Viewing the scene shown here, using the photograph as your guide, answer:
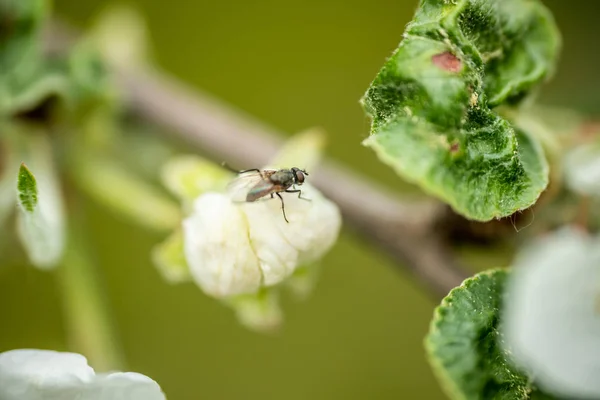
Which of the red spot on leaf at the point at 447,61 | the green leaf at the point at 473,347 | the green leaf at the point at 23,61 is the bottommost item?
the green leaf at the point at 473,347

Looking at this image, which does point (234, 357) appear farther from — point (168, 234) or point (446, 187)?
point (446, 187)

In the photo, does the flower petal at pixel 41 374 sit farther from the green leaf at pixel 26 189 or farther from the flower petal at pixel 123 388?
the green leaf at pixel 26 189

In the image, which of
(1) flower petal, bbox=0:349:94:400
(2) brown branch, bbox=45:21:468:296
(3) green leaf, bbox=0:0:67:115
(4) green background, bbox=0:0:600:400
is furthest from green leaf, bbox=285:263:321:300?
(4) green background, bbox=0:0:600:400

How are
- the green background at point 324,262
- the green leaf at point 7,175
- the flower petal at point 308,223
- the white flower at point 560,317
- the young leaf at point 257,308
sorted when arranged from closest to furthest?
the white flower at point 560,317
the flower petal at point 308,223
the young leaf at point 257,308
the green leaf at point 7,175
the green background at point 324,262

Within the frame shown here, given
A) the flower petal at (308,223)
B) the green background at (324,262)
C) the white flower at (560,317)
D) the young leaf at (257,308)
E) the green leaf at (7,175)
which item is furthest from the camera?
the green background at (324,262)

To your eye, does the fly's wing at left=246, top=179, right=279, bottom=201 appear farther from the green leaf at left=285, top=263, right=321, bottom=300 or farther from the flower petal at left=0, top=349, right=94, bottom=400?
the flower petal at left=0, top=349, right=94, bottom=400

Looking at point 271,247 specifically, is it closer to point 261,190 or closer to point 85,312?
point 261,190

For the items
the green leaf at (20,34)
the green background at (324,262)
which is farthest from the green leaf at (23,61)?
the green background at (324,262)
